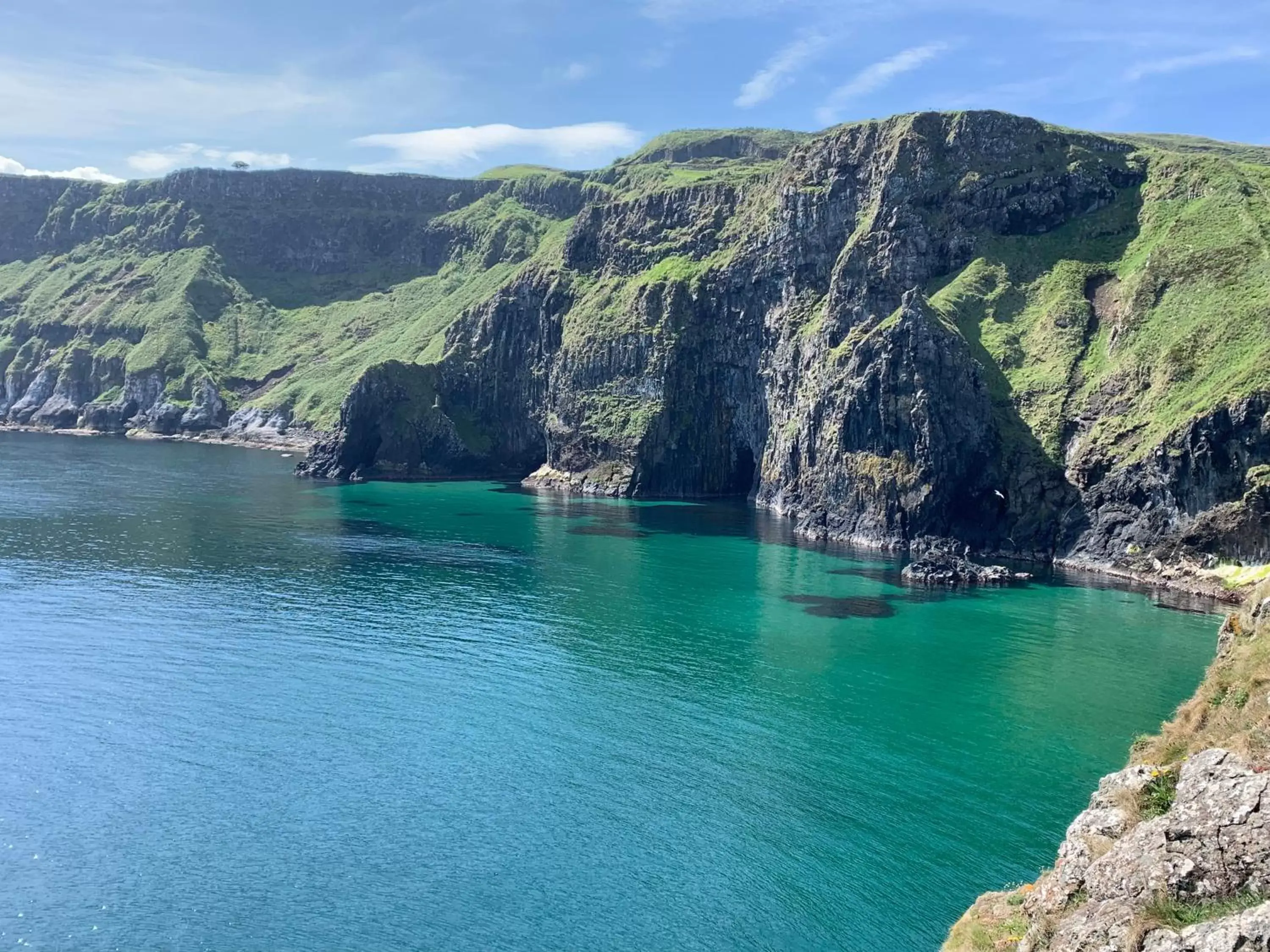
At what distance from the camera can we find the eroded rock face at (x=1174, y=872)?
2055 centimetres

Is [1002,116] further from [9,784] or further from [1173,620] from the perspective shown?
[9,784]

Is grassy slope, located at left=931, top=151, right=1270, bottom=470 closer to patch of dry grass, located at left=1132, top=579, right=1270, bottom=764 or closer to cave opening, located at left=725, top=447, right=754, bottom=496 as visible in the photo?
cave opening, located at left=725, top=447, right=754, bottom=496

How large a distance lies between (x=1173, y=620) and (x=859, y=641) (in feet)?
103

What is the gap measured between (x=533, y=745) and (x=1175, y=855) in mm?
40891

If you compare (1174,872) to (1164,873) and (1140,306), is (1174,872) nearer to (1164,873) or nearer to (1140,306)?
(1164,873)

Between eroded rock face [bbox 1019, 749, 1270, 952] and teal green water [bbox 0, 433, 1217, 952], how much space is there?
48.5 ft

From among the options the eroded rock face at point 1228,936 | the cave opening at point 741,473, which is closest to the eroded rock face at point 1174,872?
the eroded rock face at point 1228,936

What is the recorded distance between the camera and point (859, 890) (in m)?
41.7

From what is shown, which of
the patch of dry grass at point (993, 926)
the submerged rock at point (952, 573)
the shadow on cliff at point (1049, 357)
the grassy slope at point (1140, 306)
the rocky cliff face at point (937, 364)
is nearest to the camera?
the patch of dry grass at point (993, 926)

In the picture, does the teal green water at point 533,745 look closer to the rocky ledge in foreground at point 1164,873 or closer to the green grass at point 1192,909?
the rocky ledge in foreground at point 1164,873

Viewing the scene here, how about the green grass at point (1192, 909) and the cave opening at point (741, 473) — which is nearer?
the green grass at point (1192, 909)

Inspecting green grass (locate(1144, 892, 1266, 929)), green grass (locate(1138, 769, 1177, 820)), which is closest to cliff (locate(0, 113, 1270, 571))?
green grass (locate(1138, 769, 1177, 820))

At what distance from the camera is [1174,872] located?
2175 cm

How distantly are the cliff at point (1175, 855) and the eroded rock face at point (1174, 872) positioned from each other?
0.09ft
